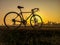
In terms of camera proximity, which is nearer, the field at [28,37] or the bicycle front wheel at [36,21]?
the field at [28,37]

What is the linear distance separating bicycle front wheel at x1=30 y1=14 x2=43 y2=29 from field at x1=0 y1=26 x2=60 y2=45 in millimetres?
→ 650

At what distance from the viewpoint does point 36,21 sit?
13.0 m

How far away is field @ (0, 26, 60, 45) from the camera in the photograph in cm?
1224

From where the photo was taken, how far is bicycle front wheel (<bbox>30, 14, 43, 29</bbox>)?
12909mm

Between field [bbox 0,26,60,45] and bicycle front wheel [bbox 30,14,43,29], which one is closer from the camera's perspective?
field [bbox 0,26,60,45]

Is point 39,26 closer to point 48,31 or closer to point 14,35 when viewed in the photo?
point 48,31

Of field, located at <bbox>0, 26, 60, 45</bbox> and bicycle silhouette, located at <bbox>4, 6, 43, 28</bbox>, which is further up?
bicycle silhouette, located at <bbox>4, 6, 43, 28</bbox>

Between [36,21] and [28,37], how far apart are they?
1.14 metres

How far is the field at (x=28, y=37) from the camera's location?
12.2 m

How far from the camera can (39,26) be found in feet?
43.2

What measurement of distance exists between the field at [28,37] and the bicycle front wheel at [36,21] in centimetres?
65

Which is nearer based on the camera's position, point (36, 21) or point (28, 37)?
point (28, 37)

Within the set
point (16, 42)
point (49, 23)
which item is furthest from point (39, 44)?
point (49, 23)

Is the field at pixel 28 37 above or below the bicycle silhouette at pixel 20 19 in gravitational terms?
below
